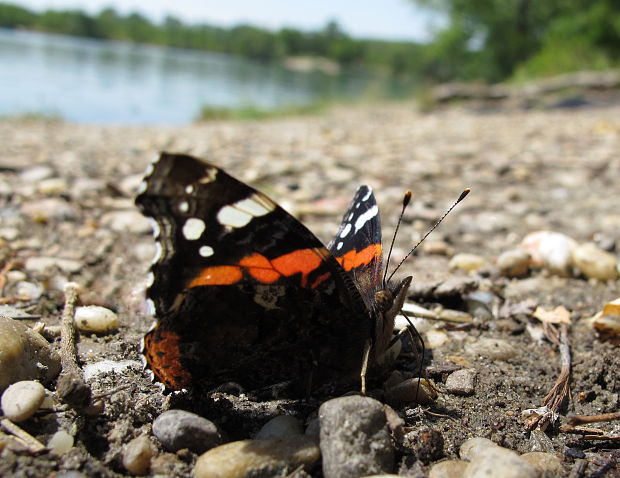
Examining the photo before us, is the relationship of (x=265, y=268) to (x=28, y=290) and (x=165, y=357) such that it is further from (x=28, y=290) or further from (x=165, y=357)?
(x=28, y=290)

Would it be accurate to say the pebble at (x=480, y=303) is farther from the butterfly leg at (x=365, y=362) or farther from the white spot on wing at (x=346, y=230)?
the butterfly leg at (x=365, y=362)

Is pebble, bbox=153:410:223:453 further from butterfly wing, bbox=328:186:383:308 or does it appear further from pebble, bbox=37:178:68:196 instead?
pebble, bbox=37:178:68:196

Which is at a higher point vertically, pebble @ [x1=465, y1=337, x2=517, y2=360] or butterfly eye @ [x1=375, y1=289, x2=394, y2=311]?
butterfly eye @ [x1=375, y1=289, x2=394, y2=311]

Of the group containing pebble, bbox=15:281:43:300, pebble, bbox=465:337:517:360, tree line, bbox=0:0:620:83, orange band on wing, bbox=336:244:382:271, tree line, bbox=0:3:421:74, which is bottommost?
pebble, bbox=15:281:43:300

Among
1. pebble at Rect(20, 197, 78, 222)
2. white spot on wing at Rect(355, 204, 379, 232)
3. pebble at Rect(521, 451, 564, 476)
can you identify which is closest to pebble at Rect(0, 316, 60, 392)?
white spot on wing at Rect(355, 204, 379, 232)

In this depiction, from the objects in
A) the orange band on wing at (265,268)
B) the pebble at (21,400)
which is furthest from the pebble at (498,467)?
the pebble at (21,400)

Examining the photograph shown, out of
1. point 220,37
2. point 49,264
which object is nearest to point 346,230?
point 49,264
